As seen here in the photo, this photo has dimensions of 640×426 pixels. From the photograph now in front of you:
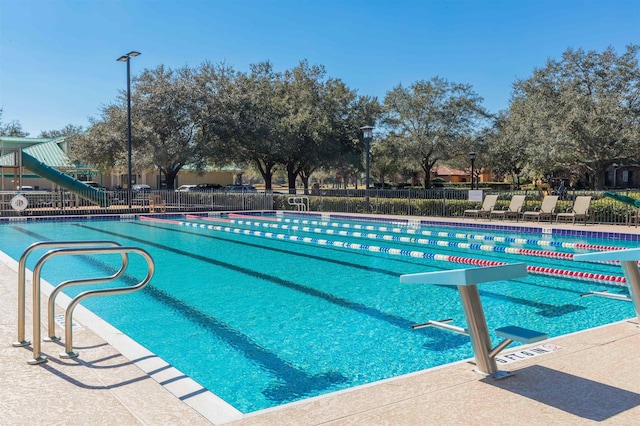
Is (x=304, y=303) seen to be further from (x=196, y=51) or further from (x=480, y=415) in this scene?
(x=196, y=51)

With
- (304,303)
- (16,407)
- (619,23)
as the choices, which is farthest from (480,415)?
(619,23)

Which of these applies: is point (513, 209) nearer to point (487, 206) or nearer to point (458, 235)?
point (487, 206)

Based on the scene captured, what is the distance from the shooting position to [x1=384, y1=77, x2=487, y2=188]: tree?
30172 mm

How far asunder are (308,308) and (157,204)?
18645 millimetres

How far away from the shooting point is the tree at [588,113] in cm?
2269

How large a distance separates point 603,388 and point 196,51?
28.1 metres

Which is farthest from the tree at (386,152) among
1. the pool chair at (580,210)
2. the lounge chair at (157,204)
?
the pool chair at (580,210)

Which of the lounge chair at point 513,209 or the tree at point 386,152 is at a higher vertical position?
the tree at point 386,152

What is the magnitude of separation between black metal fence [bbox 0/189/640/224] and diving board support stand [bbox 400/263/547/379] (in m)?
13.5

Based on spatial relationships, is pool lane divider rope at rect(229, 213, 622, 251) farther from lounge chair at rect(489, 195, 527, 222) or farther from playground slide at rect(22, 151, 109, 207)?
playground slide at rect(22, 151, 109, 207)

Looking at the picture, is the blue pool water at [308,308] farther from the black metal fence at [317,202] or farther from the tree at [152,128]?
the tree at [152,128]

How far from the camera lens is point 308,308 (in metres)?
6.83

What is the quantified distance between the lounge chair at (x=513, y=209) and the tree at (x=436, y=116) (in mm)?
13165

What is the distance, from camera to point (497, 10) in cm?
2106
